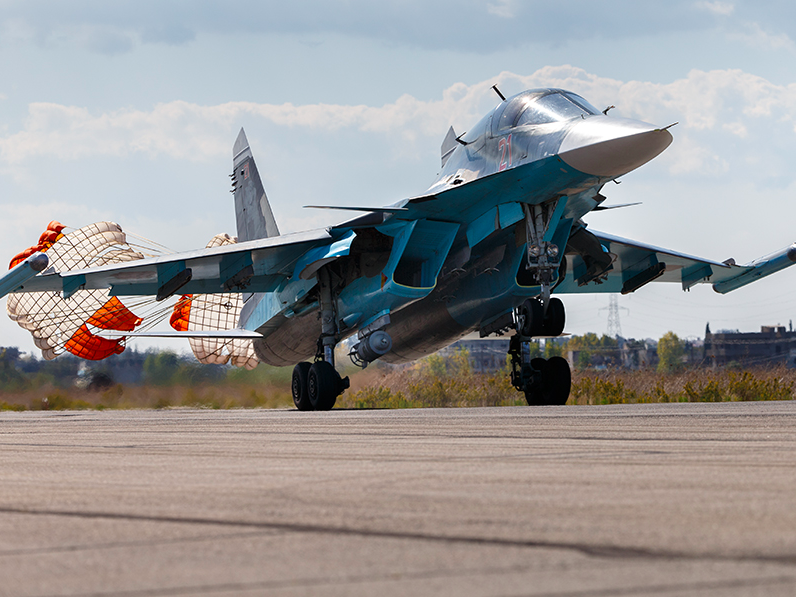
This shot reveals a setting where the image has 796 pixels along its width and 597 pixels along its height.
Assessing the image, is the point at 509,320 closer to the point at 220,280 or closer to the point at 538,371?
the point at 538,371

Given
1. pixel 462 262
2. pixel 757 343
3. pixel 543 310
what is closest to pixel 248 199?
pixel 462 262

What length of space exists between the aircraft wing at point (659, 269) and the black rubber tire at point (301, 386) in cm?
510

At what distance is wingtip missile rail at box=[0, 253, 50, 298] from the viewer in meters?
12.1

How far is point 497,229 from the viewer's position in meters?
11.8

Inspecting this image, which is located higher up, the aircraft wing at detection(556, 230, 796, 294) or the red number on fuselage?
the red number on fuselage

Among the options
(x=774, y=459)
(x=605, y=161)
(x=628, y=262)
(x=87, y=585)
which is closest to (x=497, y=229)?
(x=605, y=161)

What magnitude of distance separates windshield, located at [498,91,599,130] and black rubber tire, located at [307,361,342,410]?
4.70 metres

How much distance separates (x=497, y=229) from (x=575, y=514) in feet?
32.2

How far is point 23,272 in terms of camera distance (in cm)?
1252

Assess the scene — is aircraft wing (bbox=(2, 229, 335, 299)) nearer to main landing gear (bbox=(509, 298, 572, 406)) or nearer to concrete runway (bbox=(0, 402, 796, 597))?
main landing gear (bbox=(509, 298, 572, 406))

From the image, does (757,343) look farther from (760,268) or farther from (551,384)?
(551,384)

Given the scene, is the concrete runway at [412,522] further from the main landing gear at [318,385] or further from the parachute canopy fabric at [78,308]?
the parachute canopy fabric at [78,308]

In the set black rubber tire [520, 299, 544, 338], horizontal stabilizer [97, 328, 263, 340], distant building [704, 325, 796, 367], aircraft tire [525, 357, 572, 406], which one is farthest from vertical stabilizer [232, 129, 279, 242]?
distant building [704, 325, 796, 367]

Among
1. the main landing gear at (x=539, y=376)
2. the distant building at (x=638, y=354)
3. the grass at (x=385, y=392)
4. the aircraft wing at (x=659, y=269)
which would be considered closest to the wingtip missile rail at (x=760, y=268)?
the aircraft wing at (x=659, y=269)
